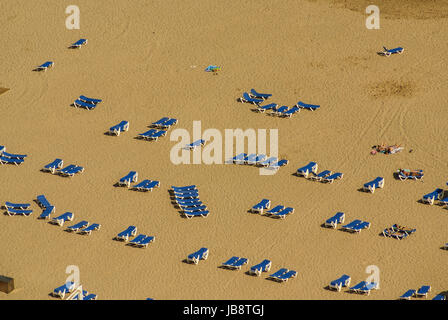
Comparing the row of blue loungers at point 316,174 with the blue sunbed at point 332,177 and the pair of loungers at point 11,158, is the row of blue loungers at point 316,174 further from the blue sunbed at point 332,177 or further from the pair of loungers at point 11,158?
the pair of loungers at point 11,158

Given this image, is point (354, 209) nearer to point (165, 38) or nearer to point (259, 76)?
point (259, 76)

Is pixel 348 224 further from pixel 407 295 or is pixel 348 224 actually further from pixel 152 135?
pixel 152 135

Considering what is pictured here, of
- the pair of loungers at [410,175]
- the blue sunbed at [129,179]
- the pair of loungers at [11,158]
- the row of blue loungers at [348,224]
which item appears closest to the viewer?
the row of blue loungers at [348,224]

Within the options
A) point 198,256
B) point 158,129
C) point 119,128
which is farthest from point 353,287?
point 119,128

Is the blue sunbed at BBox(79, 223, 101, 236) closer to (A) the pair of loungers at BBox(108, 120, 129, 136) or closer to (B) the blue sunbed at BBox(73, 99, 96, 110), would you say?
(A) the pair of loungers at BBox(108, 120, 129, 136)

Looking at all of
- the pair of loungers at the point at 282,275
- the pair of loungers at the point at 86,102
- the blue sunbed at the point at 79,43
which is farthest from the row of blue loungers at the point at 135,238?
the blue sunbed at the point at 79,43
